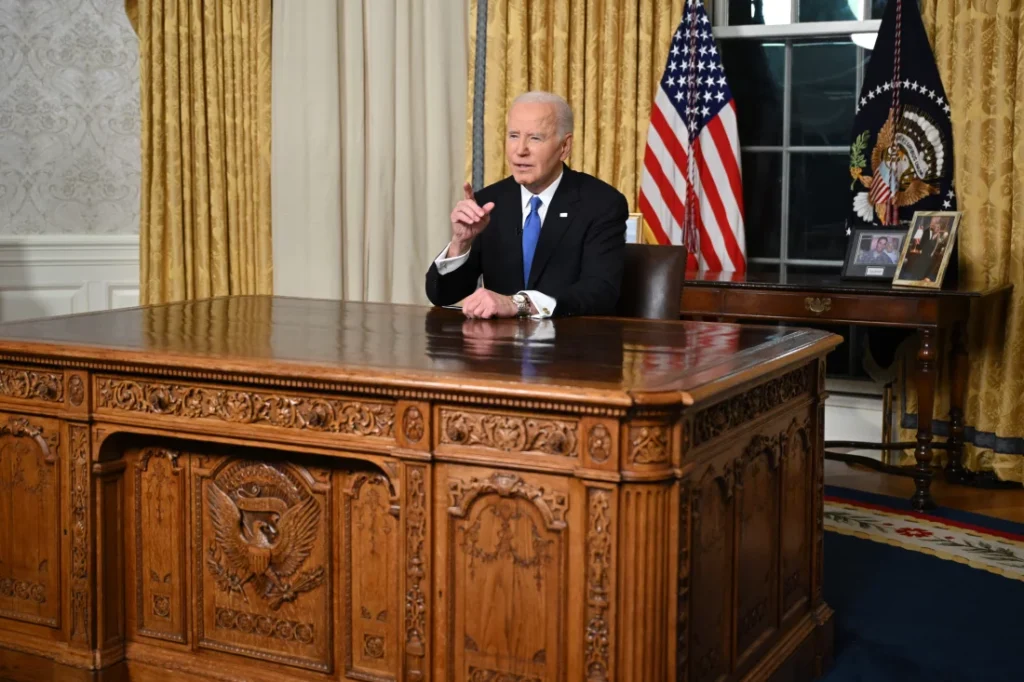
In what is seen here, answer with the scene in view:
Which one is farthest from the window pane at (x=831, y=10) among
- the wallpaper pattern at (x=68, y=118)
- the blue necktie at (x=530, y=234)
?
the wallpaper pattern at (x=68, y=118)

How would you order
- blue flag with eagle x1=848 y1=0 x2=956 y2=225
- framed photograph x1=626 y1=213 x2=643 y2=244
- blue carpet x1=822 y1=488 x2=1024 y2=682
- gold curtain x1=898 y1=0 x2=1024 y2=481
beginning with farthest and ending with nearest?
framed photograph x1=626 y1=213 x2=643 y2=244 → blue flag with eagle x1=848 y1=0 x2=956 y2=225 → gold curtain x1=898 y1=0 x2=1024 y2=481 → blue carpet x1=822 y1=488 x2=1024 y2=682

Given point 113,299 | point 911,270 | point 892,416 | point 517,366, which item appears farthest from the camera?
point 113,299

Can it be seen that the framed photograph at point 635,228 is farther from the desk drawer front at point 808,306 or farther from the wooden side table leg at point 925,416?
the wooden side table leg at point 925,416

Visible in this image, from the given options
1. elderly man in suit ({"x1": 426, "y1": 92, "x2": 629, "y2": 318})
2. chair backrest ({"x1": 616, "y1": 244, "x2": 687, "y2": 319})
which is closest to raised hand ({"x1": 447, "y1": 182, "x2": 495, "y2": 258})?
elderly man in suit ({"x1": 426, "y1": 92, "x2": 629, "y2": 318})

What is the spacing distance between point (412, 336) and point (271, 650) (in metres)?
0.80

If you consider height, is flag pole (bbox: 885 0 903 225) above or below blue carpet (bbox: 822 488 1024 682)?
above

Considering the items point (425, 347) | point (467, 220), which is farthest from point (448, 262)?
point (425, 347)

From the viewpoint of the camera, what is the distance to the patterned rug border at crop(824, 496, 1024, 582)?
402 centimetres

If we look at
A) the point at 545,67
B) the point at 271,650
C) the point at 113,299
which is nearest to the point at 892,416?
the point at 545,67

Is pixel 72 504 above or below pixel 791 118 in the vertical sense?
below

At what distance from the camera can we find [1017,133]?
4.90 metres

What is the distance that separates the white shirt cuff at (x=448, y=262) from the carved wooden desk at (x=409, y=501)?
0.43 meters

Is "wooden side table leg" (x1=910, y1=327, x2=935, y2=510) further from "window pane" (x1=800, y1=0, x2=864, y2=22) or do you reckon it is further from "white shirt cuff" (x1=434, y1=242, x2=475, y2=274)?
"white shirt cuff" (x1=434, y1=242, x2=475, y2=274)

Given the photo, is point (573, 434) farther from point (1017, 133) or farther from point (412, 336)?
point (1017, 133)
